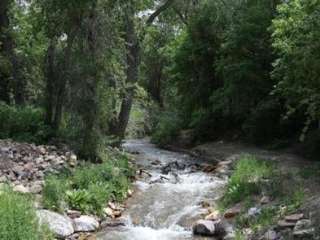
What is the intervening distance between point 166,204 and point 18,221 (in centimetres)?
460

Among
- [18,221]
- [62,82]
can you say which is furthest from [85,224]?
[62,82]

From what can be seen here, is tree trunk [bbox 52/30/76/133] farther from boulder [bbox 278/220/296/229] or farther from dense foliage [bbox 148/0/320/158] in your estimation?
boulder [bbox 278/220/296/229]

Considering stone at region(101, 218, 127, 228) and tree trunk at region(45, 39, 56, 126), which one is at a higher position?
tree trunk at region(45, 39, 56, 126)

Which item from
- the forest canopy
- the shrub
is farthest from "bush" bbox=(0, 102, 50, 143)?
the shrub

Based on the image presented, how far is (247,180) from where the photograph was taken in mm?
10844

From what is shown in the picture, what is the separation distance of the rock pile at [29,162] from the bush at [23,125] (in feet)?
3.56

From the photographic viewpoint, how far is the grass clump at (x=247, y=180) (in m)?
10.2

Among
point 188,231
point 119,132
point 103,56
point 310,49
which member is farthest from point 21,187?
point 119,132

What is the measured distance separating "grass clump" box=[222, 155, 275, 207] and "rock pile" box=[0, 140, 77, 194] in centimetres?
395

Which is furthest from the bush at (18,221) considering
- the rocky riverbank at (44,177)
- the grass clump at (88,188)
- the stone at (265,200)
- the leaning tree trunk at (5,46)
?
the leaning tree trunk at (5,46)

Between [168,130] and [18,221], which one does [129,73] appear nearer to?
[168,130]

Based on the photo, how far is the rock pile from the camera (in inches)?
400

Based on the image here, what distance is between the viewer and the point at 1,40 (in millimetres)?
20219

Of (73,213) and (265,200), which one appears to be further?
(73,213)
